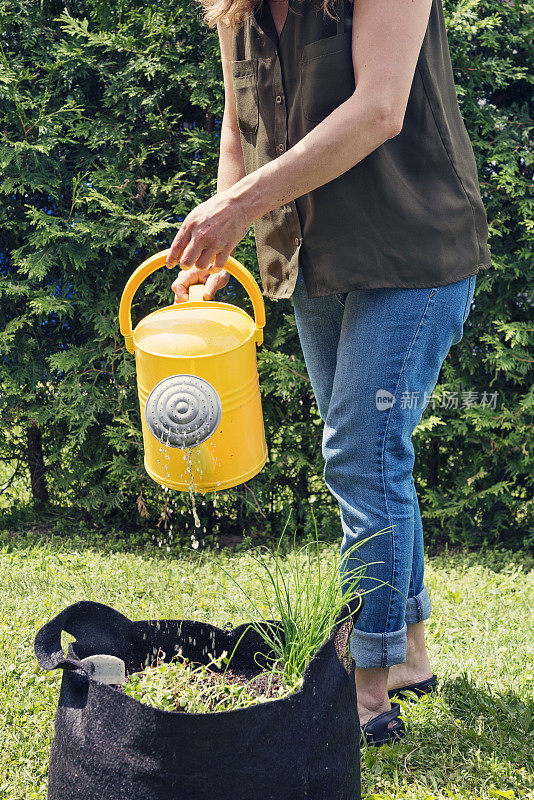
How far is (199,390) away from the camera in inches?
66.4

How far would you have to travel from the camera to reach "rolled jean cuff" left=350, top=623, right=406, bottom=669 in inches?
71.4

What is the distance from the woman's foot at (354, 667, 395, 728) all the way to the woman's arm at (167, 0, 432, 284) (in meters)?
1.06

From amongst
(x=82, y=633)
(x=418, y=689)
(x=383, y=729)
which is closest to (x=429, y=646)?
(x=418, y=689)

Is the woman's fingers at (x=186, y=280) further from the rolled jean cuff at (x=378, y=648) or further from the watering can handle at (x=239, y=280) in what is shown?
the rolled jean cuff at (x=378, y=648)

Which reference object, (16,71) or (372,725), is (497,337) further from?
(16,71)

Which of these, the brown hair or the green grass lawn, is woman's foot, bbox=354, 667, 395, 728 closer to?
the green grass lawn

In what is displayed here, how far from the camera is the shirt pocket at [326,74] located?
158cm

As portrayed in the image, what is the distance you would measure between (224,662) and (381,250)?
3.29 feet

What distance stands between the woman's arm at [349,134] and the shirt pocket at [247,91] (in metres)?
0.33

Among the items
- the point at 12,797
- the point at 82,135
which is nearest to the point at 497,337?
the point at 82,135

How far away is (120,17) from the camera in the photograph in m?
3.28

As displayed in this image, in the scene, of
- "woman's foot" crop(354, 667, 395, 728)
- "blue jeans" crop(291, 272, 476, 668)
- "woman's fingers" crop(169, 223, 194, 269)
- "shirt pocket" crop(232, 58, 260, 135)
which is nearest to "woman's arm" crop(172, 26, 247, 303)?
"shirt pocket" crop(232, 58, 260, 135)

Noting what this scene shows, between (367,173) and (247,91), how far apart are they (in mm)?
404

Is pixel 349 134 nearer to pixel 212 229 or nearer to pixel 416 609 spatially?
pixel 212 229
